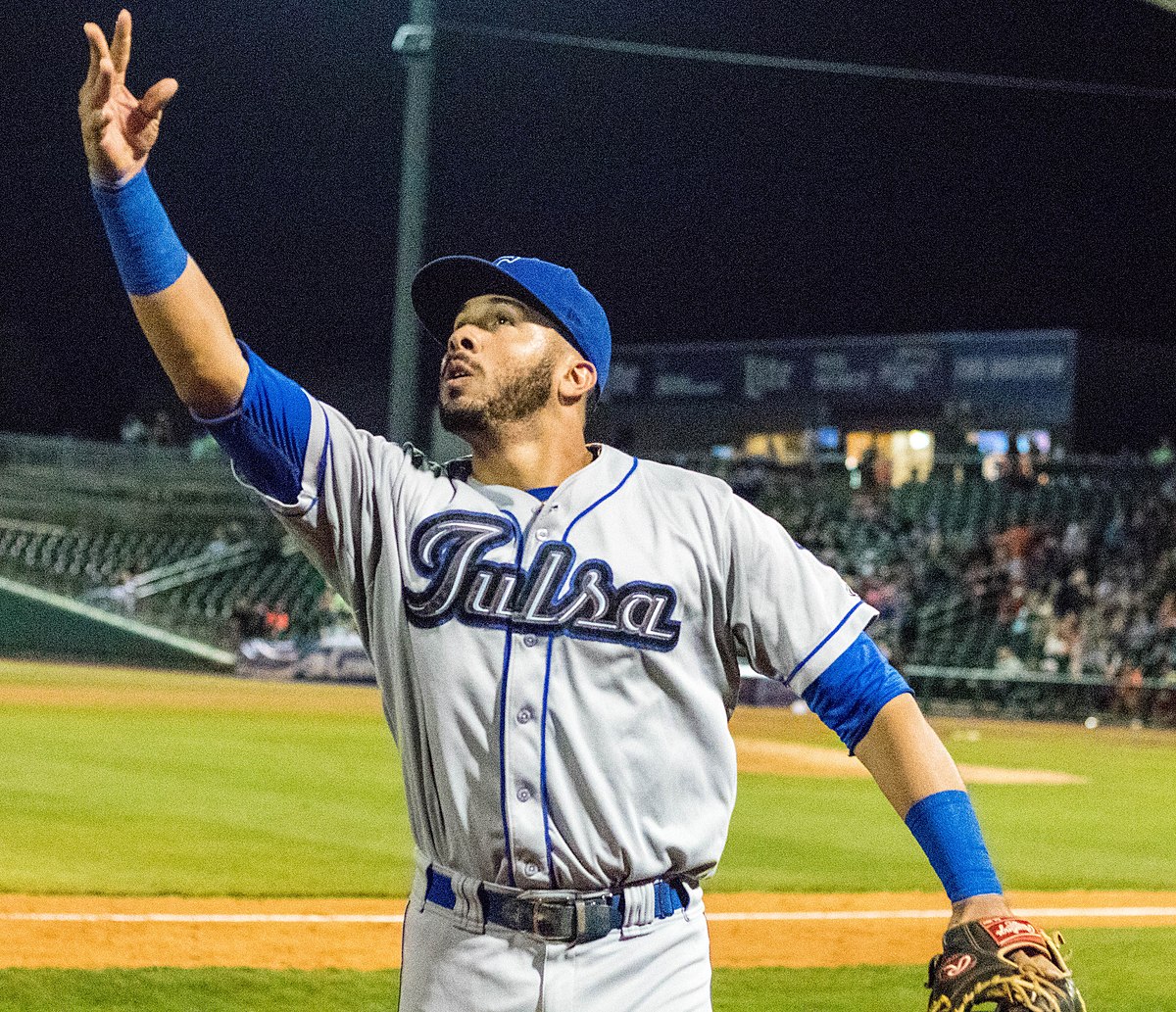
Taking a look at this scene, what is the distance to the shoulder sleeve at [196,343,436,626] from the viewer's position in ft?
8.45

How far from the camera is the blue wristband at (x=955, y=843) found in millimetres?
2520

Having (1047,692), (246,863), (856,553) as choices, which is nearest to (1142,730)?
(1047,692)

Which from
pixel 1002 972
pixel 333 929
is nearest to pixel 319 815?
pixel 333 929

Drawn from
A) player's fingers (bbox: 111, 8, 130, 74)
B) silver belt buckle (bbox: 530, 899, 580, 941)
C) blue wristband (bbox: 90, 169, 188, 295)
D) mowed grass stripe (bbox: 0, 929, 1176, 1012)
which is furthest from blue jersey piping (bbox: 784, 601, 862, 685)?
mowed grass stripe (bbox: 0, 929, 1176, 1012)

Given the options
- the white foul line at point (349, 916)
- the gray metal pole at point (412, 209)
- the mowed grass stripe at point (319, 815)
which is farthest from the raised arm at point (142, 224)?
the mowed grass stripe at point (319, 815)

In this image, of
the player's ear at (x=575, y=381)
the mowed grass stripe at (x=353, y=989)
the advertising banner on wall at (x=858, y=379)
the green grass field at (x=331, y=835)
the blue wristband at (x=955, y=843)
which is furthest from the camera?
the advertising banner on wall at (x=858, y=379)

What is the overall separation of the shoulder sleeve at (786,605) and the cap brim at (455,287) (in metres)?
0.53

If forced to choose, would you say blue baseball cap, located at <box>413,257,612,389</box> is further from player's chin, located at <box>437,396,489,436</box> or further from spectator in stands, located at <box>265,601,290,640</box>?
spectator in stands, located at <box>265,601,290,640</box>

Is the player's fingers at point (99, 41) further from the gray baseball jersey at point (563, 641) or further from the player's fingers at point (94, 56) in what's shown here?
the gray baseball jersey at point (563, 641)

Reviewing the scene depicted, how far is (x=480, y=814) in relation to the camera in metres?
2.65

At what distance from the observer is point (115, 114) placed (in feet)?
7.88

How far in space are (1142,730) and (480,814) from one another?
18.8 meters

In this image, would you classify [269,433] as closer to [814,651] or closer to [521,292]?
[521,292]

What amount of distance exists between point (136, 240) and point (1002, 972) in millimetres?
1672
